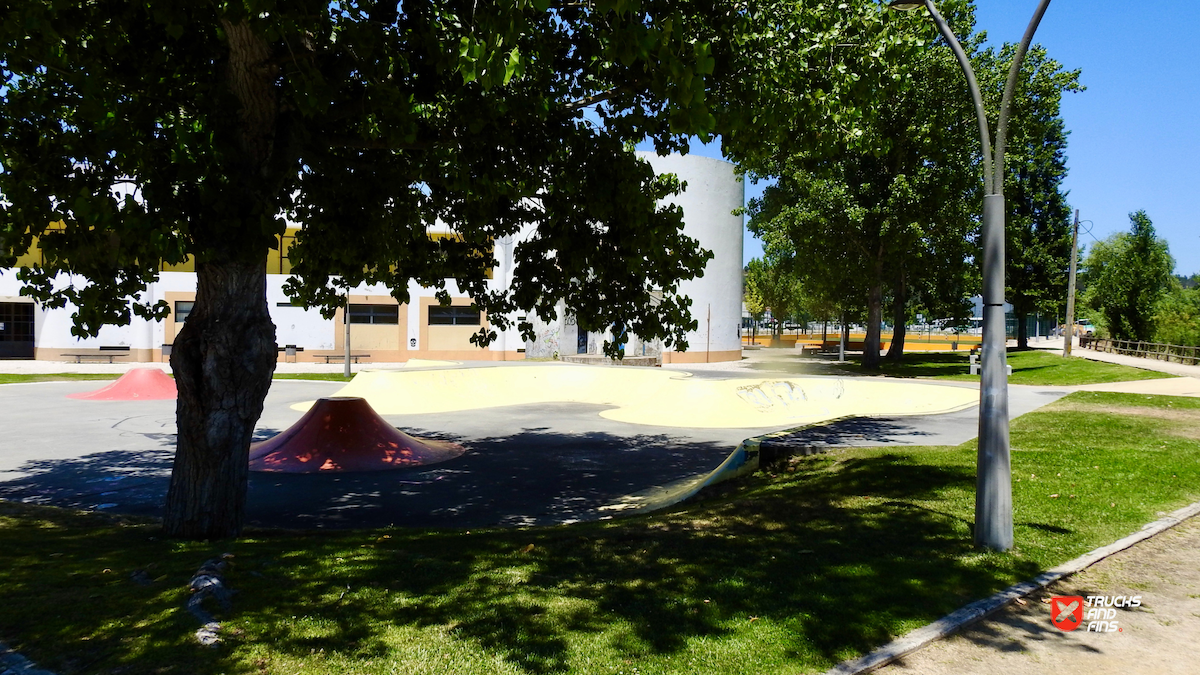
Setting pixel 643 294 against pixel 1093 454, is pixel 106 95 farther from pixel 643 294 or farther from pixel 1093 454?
pixel 1093 454

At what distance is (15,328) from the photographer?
147 ft

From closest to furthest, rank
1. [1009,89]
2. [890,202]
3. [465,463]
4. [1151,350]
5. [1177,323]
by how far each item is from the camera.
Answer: [1009,89] < [465,463] < [890,202] < [1177,323] < [1151,350]

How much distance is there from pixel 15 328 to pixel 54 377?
17.9 m

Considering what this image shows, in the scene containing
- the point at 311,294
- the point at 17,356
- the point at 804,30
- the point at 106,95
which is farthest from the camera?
the point at 17,356

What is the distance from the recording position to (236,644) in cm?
439

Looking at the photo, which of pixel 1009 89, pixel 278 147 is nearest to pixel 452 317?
pixel 278 147

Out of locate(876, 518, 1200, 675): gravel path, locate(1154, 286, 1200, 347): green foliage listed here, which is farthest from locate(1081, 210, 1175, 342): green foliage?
locate(876, 518, 1200, 675): gravel path

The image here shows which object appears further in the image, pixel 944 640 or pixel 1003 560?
pixel 1003 560

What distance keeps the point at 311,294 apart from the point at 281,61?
14.8 feet

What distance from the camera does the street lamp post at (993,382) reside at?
6.24m

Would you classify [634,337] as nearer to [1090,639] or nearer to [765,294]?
[765,294]

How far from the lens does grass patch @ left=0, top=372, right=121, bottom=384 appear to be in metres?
30.3

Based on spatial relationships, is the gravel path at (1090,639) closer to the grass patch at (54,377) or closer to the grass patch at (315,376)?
the grass patch at (315,376)

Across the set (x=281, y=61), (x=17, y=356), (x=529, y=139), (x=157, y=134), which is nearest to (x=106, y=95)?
(x=157, y=134)
